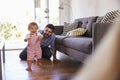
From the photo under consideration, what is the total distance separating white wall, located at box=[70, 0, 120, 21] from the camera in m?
3.70

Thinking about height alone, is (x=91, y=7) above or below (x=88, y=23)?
above

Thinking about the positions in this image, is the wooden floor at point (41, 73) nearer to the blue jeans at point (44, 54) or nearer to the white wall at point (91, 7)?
the blue jeans at point (44, 54)

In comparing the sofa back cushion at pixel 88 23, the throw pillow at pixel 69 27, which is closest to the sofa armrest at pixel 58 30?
the throw pillow at pixel 69 27

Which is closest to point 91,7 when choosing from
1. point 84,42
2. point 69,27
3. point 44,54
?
point 69,27

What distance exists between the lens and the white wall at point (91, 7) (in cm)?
370

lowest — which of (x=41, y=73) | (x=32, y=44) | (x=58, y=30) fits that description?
(x=41, y=73)

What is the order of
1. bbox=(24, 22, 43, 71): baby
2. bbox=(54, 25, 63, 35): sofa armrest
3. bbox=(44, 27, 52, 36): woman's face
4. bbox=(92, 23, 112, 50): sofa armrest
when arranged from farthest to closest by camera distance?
bbox=(54, 25, 63, 35): sofa armrest → bbox=(44, 27, 52, 36): woman's face → bbox=(24, 22, 43, 71): baby → bbox=(92, 23, 112, 50): sofa armrest

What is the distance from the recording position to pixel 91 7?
4.48 metres

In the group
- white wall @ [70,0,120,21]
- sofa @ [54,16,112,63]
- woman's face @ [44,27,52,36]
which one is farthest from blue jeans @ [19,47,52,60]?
white wall @ [70,0,120,21]

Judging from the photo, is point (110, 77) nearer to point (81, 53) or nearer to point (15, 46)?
point (81, 53)

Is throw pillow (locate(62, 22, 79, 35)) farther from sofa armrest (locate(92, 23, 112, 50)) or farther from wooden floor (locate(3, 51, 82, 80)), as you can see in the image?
sofa armrest (locate(92, 23, 112, 50))

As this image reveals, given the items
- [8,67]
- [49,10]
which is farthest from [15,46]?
[8,67]

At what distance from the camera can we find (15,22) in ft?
18.8

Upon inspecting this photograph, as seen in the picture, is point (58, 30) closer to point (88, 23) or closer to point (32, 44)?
point (88, 23)
